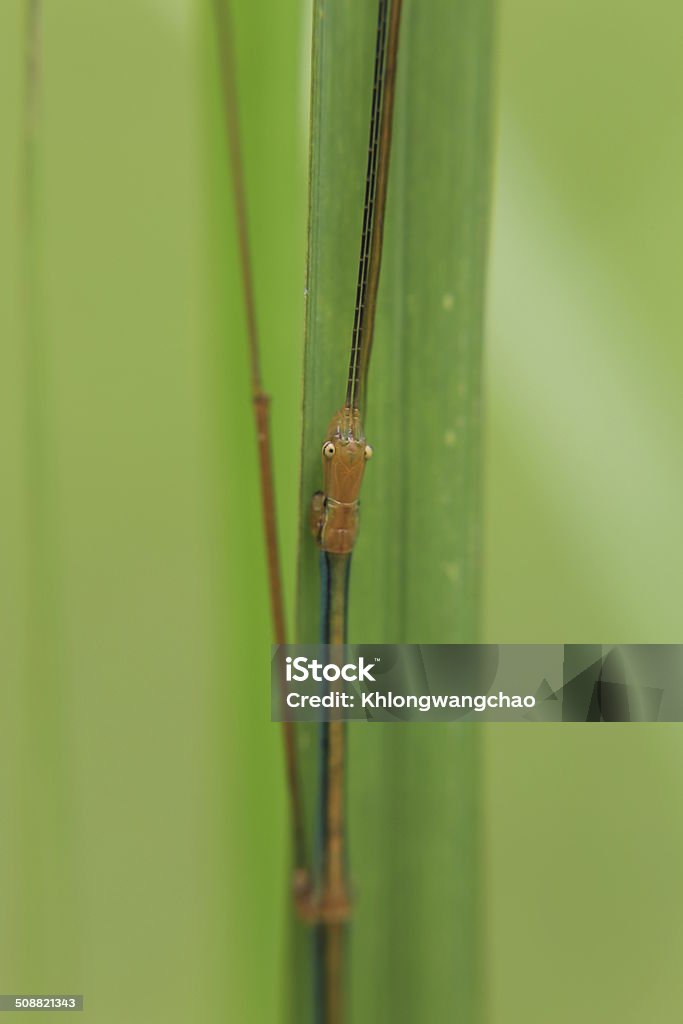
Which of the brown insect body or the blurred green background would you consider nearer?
the brown insect body

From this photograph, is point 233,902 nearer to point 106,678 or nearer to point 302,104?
point 106,678

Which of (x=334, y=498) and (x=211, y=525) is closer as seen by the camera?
(x=334, y=498)

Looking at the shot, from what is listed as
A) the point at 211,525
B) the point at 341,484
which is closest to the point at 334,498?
the point at 341,484

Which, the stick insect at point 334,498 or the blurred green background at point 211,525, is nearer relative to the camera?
the stick insect at point 334,498

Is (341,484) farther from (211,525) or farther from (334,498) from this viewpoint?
(211,525)

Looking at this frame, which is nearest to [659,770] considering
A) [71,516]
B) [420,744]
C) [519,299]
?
[420,744]
